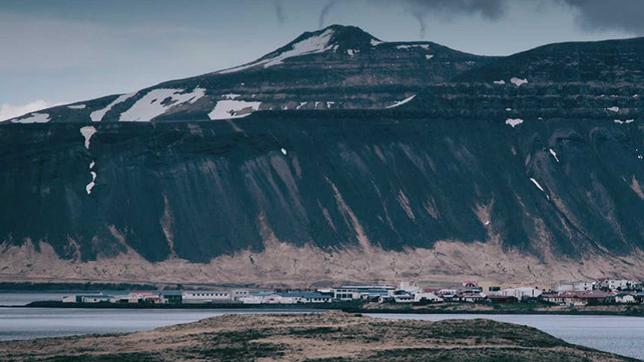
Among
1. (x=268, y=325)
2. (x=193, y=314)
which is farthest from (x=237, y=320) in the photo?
(x=193, y=314)

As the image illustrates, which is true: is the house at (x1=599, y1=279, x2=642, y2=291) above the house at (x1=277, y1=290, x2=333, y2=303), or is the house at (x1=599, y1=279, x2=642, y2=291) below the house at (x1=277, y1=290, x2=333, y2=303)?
below

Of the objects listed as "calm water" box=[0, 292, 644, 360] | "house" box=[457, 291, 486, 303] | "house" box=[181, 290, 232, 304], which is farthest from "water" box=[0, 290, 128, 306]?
"house" box=[457, 291, 486, 303]

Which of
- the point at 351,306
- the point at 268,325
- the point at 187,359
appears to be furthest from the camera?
the point at 351,306

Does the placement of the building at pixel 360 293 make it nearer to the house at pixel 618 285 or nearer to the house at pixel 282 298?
the house at pixel 282 298

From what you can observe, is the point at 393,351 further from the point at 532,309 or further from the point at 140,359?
the point at 532,309

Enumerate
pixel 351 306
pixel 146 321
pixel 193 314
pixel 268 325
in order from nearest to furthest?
1. pixel 268 325
2. pixel 146 321
3. pixel 193 314
4. pixel 351 306

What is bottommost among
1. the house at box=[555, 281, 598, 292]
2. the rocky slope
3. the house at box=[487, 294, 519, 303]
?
the house at box=[555, 281, 598, 292]

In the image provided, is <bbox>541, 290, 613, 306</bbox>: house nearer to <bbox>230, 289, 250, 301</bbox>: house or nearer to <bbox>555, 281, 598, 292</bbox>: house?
<bbox>555, 281, 598, 292</bbox>: house
